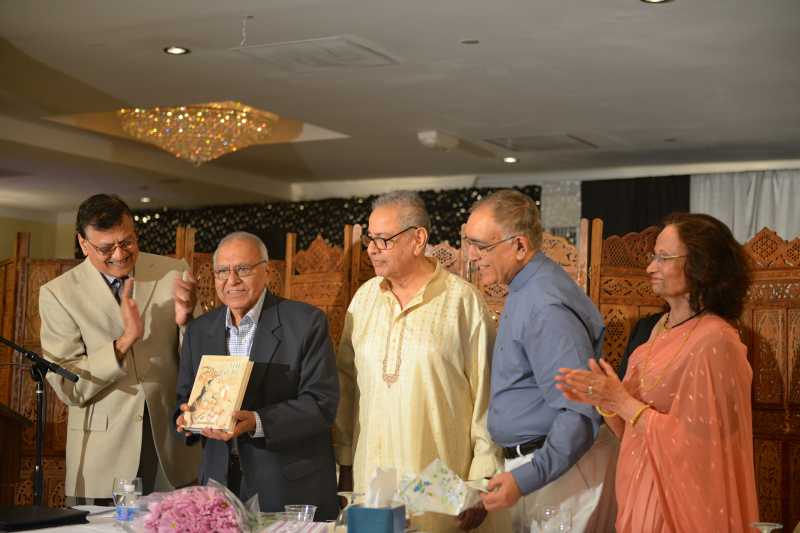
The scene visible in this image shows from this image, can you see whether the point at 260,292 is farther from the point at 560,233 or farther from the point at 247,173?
the point at 247,173

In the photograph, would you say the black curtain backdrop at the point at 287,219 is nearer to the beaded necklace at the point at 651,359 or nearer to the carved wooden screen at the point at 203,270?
the carved wooden screen at the point at 203,270

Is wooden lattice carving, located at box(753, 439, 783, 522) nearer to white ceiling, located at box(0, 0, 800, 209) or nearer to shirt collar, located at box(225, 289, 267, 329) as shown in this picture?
white ceiling, located at box(0, 0, 800, 209)

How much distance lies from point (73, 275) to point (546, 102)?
5074mm

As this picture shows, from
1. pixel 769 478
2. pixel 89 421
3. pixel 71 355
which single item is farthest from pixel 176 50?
pixel 769 478

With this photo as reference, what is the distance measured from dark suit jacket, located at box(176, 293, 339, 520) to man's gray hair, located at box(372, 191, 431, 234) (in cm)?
45

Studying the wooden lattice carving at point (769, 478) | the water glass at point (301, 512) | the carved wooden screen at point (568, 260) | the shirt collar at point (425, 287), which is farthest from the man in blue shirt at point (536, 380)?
the wooden lattice carving at point (769, 478)

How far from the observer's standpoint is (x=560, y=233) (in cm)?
1211

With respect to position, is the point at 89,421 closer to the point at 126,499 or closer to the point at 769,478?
the point at 126,499

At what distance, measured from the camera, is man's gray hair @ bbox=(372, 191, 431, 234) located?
375cm

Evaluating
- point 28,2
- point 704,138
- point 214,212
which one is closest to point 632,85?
point 704,138

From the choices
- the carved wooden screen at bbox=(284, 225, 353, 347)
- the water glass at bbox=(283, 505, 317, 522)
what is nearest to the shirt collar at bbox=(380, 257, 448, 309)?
the water glass at bbox=(283, 505, 317, 522)

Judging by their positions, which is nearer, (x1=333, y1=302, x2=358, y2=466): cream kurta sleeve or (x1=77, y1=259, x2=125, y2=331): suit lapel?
(x1=333, y1=302, x2=358, y2=466): cream kurta sleeve

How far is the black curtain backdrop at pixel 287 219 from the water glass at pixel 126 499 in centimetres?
949

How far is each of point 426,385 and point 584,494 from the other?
25.4 inches
